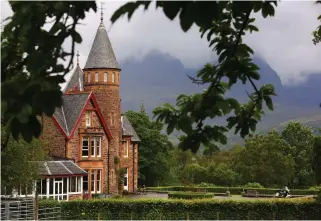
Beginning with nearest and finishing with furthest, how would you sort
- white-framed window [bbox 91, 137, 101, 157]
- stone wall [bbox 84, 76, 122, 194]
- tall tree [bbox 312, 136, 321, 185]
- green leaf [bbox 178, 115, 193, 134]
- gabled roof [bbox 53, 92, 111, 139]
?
1. green leaf [bbox 178, 115, 193, 134]
2. tall tree [bbox 312, 136, 321, 185]
3. gabled roof [bbox 53, 92, 111, 139]
4. white-framed window [bbox 91, 137, 101, 157]
5. stone wall [bbox 84, 76, 122, 194]

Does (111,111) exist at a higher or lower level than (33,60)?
higher

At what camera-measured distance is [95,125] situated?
3697cm

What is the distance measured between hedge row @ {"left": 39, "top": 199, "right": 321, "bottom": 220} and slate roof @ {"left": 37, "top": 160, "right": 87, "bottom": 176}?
5957 mm

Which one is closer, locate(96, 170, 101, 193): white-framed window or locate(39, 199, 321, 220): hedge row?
locate(39, 199, 321, 220): hedge row

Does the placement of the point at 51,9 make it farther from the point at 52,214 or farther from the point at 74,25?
the point at 52,214

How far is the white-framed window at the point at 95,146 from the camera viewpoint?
36.7 m

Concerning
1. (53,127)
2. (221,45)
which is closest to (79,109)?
(53,127)

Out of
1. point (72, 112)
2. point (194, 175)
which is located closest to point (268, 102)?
point (72, 112)

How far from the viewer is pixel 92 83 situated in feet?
124

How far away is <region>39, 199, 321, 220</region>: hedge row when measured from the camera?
79.3ft

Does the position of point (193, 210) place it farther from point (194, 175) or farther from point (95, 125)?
point (194, 175)

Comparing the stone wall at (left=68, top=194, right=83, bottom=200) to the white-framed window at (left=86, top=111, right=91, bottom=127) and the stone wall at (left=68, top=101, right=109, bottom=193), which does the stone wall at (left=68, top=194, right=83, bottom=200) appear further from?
the white-framed window at (left=86, top=111, right=91, bottom=127)

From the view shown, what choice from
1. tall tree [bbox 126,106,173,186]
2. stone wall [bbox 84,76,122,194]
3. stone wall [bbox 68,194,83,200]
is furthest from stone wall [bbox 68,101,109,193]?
tall tree [bbox 126,106,173,186]

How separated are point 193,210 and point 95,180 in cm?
1360
